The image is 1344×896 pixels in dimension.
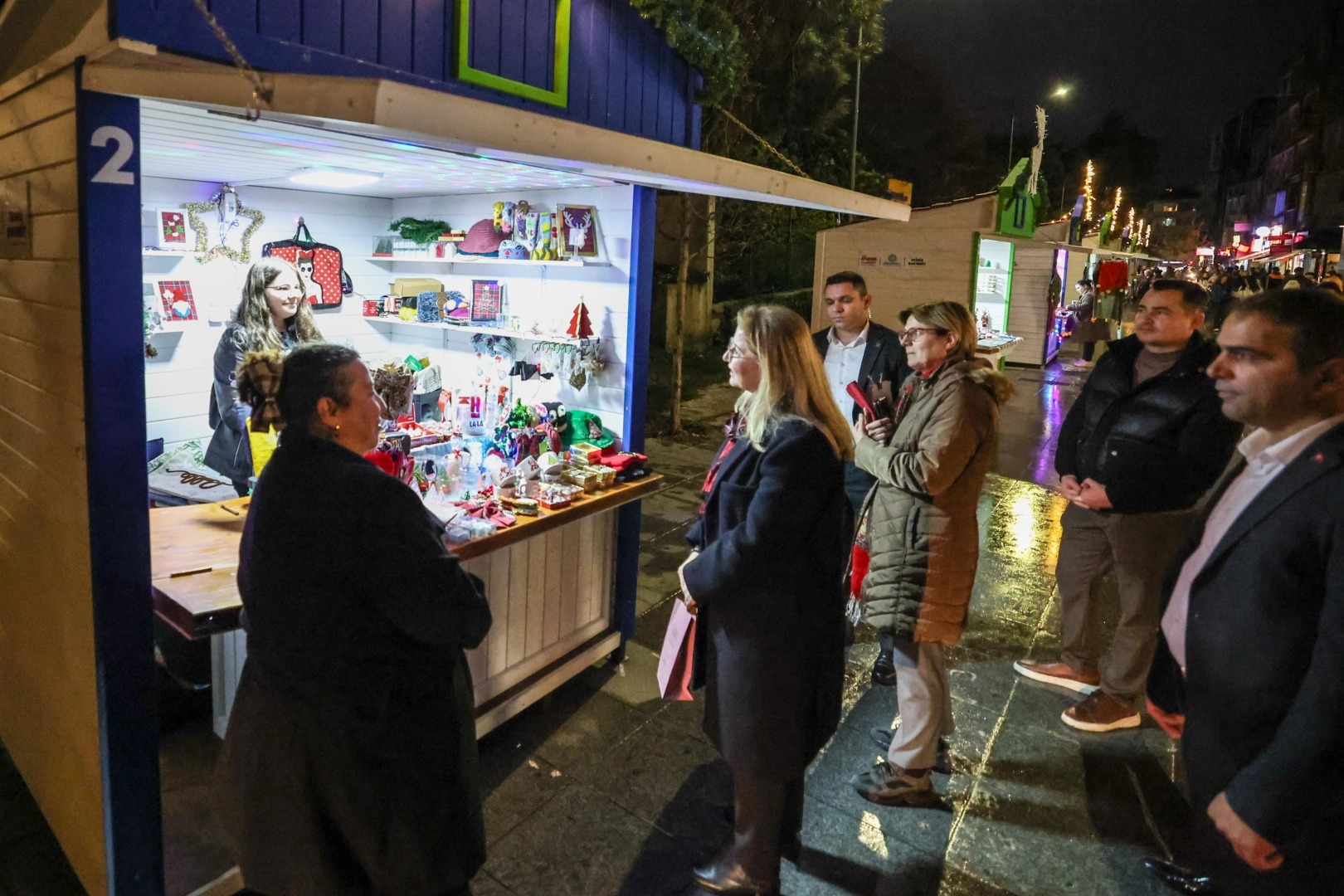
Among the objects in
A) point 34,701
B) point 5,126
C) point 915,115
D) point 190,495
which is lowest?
point 34,701

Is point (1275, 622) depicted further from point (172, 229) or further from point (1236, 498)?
point (172, 229)

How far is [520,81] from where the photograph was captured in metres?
3.53

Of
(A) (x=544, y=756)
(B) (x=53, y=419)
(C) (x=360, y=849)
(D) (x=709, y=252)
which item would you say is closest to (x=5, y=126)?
(B) (x=53, y=419)

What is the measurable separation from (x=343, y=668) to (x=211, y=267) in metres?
3.97

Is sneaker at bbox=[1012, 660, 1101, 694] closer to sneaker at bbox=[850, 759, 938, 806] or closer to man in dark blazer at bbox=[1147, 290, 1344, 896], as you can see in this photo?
sneaker at bbox=[850, 759, 938, 806]

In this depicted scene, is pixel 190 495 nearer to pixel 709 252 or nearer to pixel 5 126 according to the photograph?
pixel 5 126

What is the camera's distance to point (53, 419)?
8.27 feet

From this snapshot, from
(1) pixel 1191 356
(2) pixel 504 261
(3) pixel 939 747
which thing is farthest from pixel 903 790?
(2) pixel 504 261

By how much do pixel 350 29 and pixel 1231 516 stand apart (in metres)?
3.14

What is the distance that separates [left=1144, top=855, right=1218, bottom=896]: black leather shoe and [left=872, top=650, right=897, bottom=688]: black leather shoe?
1.48 metres

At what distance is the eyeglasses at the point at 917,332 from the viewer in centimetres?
328

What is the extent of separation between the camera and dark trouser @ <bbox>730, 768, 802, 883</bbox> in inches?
107

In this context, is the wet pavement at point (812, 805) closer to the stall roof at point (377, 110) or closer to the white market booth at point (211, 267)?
the white market booth at point (211, 267)

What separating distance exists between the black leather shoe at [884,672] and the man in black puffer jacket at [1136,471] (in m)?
0.85
